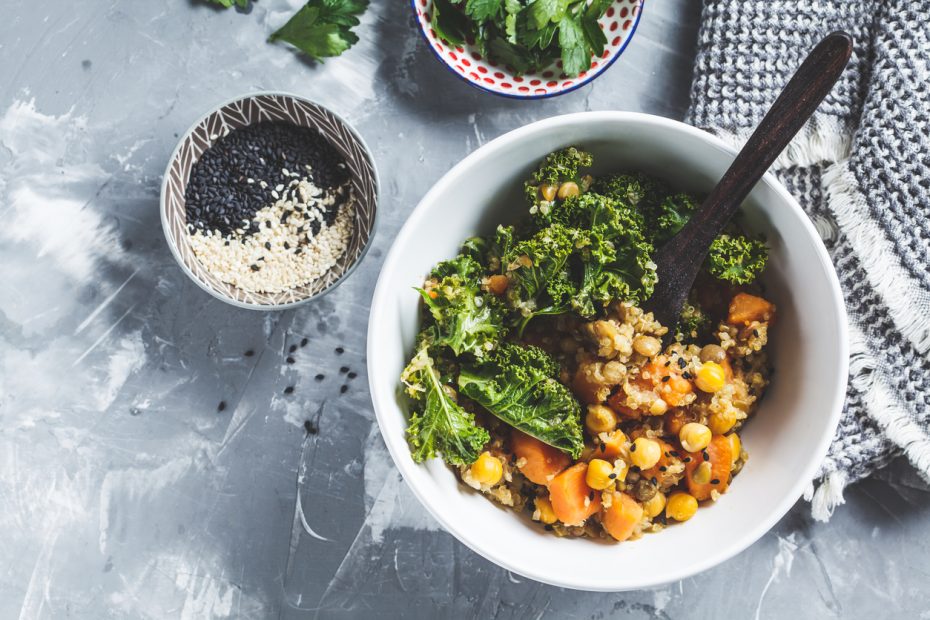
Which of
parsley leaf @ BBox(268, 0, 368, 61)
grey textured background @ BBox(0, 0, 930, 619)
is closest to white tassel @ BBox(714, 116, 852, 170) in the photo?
grey textured background @ BBox(0, 0, 930, 619)

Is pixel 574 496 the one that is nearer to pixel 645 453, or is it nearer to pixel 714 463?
pixel 645 453

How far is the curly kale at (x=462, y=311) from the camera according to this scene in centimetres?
196

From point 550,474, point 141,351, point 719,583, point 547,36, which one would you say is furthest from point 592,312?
point 141,351

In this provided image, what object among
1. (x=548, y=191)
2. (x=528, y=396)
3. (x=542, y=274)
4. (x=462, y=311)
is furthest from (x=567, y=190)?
(x=528, y=396)

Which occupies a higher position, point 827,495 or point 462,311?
point 462,311

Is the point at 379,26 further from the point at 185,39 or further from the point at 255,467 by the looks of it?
the point at 255,467

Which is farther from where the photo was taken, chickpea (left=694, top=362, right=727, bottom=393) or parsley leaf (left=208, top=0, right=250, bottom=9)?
parsley leaf (left=208, top=0, right=250, bottom=9)

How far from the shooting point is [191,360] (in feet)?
8.56

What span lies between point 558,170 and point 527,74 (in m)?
0.65

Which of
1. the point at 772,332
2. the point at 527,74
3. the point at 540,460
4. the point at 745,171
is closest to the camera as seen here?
the point at 745,171

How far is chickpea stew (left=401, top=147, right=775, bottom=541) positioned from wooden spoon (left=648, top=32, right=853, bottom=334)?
0.06 m

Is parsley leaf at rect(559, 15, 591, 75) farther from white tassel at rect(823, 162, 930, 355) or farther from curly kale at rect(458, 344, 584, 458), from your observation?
curly kale at rect(458, 344, 584, 458)

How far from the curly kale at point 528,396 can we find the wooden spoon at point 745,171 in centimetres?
35

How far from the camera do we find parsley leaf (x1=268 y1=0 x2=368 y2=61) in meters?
2.50
